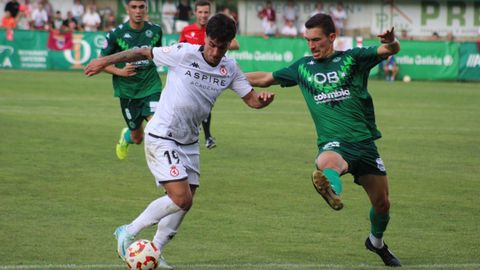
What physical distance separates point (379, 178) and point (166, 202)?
1894 millimetres

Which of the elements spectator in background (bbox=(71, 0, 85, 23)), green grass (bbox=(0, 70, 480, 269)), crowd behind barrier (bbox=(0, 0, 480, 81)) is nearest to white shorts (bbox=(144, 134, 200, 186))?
green grass (bbox=(0, 70, 480, 269))

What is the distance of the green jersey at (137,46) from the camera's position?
1402 centimetres

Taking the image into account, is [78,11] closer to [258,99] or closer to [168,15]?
[168,15]

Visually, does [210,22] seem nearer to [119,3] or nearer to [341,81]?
[341,81]

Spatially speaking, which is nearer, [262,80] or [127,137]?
[262,80]

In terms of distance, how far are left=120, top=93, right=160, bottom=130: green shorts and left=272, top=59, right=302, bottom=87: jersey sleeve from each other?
549 cm

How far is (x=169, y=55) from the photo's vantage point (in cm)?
827

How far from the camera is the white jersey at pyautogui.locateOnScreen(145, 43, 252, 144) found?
819cm

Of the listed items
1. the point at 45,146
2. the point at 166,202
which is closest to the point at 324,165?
the point at 166,202

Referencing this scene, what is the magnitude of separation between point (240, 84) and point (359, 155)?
47.4 inches

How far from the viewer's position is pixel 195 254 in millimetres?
8922

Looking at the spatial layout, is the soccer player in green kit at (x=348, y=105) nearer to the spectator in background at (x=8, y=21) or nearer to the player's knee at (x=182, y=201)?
the player's knee at (x=182, y=201)

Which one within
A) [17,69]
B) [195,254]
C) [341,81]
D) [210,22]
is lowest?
[17,69]

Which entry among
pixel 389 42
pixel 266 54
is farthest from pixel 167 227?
pixel 266 54
